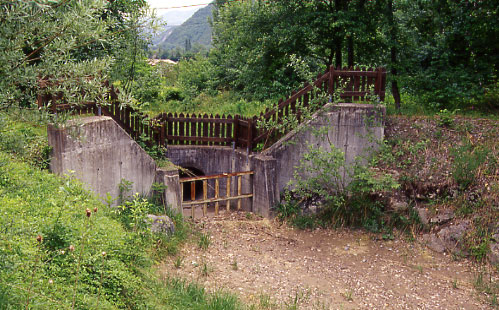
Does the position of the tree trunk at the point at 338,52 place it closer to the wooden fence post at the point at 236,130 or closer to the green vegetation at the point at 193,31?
the wooden fence post at the point at 236,130

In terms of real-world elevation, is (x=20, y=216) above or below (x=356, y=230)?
above

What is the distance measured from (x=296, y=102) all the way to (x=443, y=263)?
4710 millimetres

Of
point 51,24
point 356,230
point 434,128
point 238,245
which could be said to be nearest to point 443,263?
point 356,230

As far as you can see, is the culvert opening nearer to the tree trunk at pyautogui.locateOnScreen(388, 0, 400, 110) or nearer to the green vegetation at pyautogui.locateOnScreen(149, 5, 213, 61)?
the tree trunk at pyautogui.locateOnScreen(388, 0, 400, 110)

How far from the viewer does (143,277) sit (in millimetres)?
5871

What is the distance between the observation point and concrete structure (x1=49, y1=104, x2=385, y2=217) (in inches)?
342

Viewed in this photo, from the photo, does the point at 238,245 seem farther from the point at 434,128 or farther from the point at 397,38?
the point at 397,38

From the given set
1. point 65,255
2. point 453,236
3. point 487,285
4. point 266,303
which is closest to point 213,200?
point 266,303

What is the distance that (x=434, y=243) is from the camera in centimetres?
880

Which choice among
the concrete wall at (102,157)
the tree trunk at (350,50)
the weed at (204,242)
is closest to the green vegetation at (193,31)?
the tree trunk at (350,50)

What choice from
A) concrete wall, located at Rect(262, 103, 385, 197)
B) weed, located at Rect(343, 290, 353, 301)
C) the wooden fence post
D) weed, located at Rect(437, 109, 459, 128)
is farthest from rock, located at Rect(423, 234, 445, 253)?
the wooden fence post

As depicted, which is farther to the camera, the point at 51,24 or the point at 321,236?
the point at 321,236

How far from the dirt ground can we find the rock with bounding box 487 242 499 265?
417 mm

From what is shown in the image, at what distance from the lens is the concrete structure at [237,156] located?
8695 millimetres
